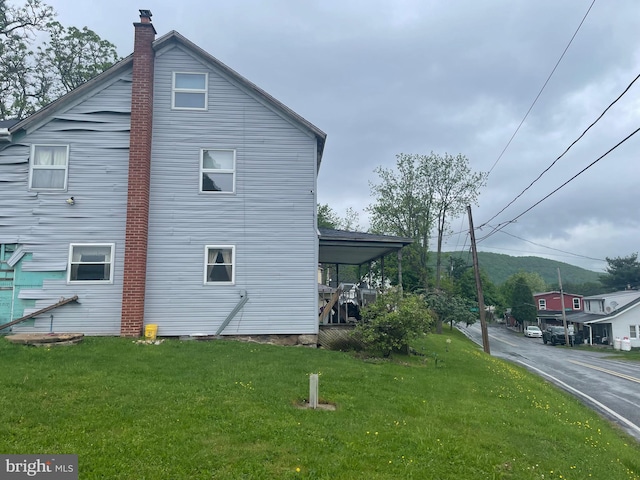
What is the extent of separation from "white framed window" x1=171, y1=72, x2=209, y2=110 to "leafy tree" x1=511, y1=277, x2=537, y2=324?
63896mm

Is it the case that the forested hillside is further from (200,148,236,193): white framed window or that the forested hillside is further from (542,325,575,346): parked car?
(200,148,236,193): white framed window

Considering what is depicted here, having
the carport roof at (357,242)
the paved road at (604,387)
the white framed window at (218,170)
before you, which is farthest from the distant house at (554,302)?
the white framed window at (218,170)

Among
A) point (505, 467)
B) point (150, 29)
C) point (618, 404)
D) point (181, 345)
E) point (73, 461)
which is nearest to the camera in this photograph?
point (73, 461)

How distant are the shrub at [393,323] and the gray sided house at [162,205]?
1.73 m

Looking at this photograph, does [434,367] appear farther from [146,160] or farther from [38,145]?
[38,145]

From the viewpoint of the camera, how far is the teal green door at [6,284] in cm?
1270

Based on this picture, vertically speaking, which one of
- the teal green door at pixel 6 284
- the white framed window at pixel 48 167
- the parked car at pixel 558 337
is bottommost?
the parked car at pixel 558 337

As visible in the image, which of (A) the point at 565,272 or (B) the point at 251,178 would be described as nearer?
(B) the point at 251,178

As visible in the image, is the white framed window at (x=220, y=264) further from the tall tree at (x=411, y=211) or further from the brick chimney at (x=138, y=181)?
the tall tree at (x=411, y=211)

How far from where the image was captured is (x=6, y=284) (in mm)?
12828

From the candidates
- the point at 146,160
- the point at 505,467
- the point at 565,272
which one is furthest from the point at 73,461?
the point at 565,272

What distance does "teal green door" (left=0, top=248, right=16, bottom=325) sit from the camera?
1270cm

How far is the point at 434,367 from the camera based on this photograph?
12.5 m

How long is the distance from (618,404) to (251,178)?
12.5 metres
